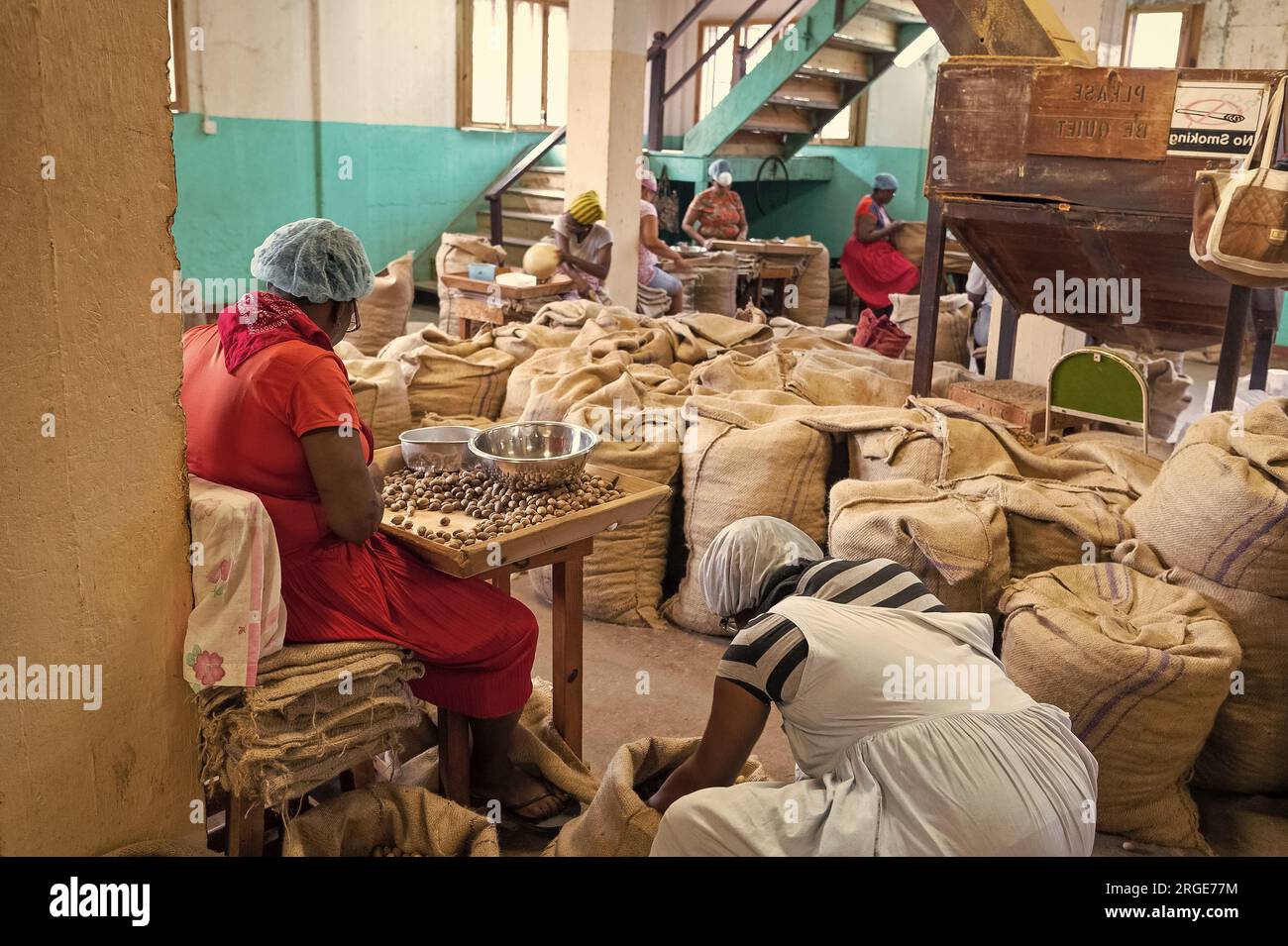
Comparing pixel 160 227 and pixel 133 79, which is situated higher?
pixel 133 79

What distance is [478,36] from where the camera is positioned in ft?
35.6

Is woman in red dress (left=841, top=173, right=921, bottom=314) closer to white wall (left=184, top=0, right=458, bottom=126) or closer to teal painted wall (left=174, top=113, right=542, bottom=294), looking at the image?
teal painted wall (left=174, top=113, right=542, bottom=294)

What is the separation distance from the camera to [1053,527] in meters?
3.38

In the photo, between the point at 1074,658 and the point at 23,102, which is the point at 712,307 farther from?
the point at 23,102

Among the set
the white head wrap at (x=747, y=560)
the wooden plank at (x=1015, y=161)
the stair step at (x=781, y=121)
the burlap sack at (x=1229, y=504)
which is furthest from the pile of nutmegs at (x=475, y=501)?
the stair step at (x=781, y=121)

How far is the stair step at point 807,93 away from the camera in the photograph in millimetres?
10547

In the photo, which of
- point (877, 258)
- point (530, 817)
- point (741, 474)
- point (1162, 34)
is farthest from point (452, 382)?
point (1162, 34)

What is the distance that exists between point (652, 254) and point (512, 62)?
3.91 metres

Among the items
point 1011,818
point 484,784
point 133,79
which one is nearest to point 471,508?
point 484,784

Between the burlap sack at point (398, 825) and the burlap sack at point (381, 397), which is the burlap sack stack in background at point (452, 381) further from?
the burlap sack at point (398, 825)

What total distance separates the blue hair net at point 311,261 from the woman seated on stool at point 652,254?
5637 millimetres

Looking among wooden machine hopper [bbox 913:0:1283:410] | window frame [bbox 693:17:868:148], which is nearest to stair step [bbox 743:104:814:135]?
window frame [bbox 693:17:868:148]

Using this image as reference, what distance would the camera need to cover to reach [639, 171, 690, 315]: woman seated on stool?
8.06 metres

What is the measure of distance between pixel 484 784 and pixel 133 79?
1.75m
